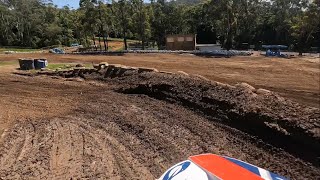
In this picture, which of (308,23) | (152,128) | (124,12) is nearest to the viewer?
(152,128)

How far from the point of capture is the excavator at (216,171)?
6933 millimetres

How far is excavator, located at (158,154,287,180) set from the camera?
273 inches

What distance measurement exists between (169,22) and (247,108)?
69.3 meters

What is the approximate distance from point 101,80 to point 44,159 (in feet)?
45.5

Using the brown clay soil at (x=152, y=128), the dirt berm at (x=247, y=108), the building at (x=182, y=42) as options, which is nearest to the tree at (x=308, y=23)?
the building at (x=182, y=42)

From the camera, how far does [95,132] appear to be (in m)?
15.3

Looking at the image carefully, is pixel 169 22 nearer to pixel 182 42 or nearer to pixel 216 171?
pixel 182 42

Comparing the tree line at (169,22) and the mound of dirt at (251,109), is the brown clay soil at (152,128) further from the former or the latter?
the tree line at (169,22)

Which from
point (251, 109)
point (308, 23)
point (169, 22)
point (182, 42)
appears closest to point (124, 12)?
point (169, 22)

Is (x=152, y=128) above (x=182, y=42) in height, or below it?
below

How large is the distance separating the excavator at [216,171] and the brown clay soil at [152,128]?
10.8 ft

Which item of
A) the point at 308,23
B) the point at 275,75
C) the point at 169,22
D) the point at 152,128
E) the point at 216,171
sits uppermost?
the point at 169,22

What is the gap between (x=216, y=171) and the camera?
23.4ft

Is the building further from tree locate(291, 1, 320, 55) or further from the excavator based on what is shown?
the excavator
